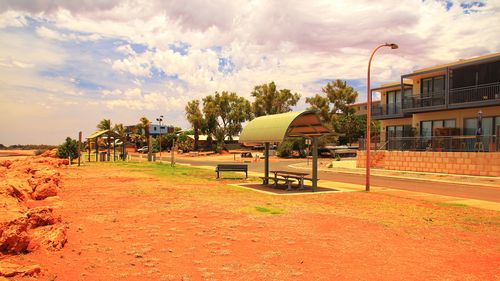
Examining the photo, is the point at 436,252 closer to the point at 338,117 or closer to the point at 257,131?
the point at 257,131

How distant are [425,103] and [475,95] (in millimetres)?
4978

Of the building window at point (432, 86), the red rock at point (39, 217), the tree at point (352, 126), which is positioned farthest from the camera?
the tree at point (352, 126)

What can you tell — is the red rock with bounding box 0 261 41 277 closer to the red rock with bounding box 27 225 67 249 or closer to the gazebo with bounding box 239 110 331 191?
the red rock with bounding box 27 225 67 249

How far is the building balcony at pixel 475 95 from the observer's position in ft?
92.5

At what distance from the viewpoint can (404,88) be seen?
38250 mm

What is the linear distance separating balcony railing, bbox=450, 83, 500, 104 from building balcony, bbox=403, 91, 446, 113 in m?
1.15

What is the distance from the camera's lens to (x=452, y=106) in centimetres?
3072

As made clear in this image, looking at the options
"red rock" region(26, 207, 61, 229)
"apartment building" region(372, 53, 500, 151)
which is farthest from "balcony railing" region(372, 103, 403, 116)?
"red rock" region(26, 207, 61, 229)

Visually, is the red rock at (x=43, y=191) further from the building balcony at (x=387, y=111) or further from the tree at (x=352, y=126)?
the tree at (x=352, y=126)

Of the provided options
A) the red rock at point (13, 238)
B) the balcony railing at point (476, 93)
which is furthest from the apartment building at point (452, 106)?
the red rock at point (13, 238)

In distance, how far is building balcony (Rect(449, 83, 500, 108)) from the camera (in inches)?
1110

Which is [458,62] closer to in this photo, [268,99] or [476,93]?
[476,93]

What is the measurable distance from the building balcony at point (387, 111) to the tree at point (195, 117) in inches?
1669

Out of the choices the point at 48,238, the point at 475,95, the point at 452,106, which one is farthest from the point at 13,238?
the point at 452,106
